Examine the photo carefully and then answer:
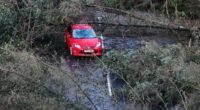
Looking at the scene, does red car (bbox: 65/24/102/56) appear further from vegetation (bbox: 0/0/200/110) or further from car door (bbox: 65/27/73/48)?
vegetation (bbox: 0/0/200/110)

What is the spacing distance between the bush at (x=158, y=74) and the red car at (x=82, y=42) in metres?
1.62

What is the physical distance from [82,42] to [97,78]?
13.2 feet

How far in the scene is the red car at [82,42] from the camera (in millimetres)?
22000

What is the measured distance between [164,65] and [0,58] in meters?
6.59

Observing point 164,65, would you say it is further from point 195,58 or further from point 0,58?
point 0,58

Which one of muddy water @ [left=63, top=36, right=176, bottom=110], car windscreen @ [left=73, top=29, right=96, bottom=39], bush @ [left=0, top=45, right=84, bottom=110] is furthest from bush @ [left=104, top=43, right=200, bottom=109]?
car windscreen @ [left=73, top=29, right=96, bottom=39]

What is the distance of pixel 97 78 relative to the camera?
61.3 ft

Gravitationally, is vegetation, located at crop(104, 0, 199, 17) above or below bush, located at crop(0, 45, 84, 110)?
below

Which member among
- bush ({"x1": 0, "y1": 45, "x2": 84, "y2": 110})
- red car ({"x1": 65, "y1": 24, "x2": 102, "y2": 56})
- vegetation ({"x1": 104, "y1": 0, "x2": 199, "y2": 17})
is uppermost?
bush ({"x1": 0, "y1": 45, "x2": 84, "y2": 110})

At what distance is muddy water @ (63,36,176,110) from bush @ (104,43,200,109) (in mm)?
669

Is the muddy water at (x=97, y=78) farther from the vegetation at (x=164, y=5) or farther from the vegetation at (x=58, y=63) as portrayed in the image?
the vegetation at (x=164, y=5)

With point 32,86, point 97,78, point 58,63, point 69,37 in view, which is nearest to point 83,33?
point 69,37

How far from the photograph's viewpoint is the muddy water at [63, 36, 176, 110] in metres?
15.3

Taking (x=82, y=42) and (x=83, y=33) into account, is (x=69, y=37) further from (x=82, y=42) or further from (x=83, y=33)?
(x=82, y=42)
